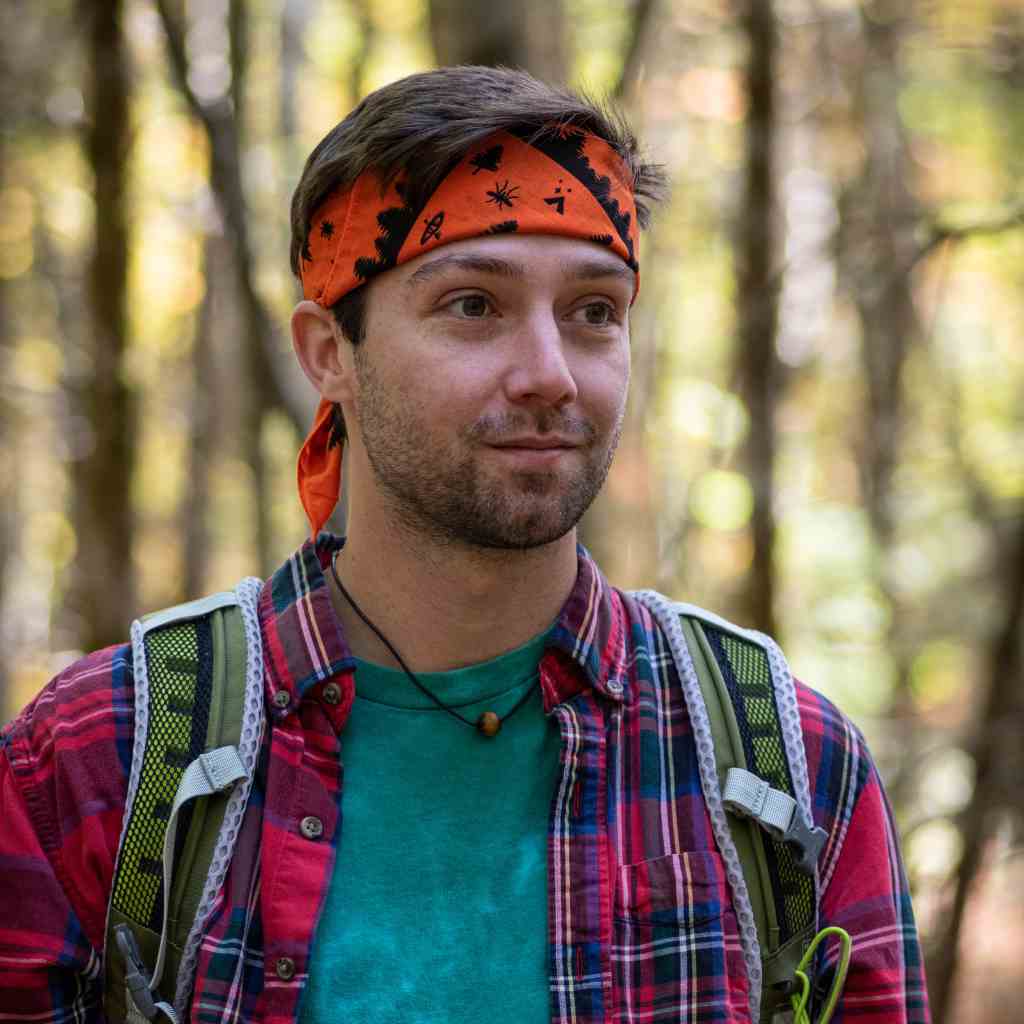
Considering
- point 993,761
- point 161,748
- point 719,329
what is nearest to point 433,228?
point 161,748

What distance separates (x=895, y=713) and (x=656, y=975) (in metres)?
8.15

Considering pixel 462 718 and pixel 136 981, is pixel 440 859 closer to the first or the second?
pixel 462 718

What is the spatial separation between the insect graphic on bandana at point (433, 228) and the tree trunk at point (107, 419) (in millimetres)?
4347

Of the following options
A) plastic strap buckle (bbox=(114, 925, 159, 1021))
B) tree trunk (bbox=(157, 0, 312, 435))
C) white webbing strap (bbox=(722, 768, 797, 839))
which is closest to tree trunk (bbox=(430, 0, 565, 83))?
tree trunk (bbox=(157, 0, 312, 435))

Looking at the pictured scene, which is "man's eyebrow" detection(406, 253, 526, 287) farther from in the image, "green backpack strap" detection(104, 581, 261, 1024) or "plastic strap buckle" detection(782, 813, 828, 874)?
"plastic strap buckle" detection(782, 813, 828, 874)

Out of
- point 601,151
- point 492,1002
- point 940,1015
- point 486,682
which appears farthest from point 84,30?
point 940,1015

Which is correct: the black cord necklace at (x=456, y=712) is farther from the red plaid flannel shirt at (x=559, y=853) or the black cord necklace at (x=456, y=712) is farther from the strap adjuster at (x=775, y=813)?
the strap adjuster at (x=775, y=813)

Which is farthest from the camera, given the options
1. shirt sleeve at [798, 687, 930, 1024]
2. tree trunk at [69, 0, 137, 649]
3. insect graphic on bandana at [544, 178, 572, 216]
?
tree trunk at [69, 0, 137, 649]

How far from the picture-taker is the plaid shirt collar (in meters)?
2.32

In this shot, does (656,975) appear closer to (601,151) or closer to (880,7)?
(601,151)

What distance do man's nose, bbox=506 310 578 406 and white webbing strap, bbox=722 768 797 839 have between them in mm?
746

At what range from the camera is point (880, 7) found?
29.2ft

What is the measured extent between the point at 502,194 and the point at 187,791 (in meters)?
1.21

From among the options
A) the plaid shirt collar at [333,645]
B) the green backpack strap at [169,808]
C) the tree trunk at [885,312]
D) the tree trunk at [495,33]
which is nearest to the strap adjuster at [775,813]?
the plaid shirt collar at [333,645]
